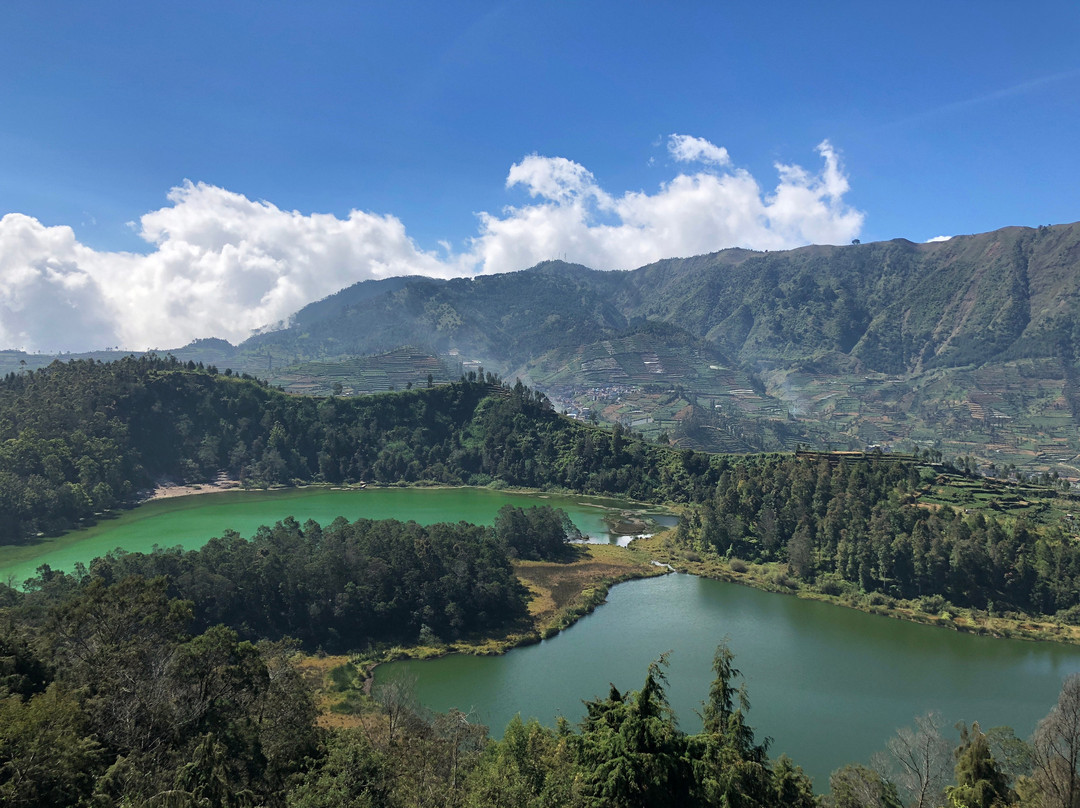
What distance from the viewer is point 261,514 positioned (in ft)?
265

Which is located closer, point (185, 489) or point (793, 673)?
point (793, 673)

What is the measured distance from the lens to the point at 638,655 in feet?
129

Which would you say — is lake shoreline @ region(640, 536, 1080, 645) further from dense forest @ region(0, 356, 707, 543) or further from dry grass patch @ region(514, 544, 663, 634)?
dense forest @ region(0, 356, 707, 543)

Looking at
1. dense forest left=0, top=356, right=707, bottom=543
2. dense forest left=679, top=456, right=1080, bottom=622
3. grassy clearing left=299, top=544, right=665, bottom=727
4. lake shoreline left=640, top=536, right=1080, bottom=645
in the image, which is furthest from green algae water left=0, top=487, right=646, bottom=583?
dense forest left=679, top=456, right=1080, bottom=622

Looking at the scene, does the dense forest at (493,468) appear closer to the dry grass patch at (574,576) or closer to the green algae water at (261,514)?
the dry grass patch at (574,576)

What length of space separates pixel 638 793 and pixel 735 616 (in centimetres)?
3530

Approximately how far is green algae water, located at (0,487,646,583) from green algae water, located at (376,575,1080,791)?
1103 inches

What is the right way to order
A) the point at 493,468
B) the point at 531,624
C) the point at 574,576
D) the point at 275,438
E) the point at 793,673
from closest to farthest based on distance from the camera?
the point at 793,673, the point at 531,624, the point at 574,576, the point at 275,438, the point at 493,468

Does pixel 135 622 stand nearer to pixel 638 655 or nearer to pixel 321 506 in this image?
pixel 638 655

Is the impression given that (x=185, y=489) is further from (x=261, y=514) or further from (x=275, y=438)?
(x=261, y=514)

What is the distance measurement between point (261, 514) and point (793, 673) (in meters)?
66.4

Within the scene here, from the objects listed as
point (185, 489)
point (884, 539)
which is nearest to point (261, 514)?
point (185, 489)

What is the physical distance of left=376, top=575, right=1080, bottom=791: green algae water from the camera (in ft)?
102

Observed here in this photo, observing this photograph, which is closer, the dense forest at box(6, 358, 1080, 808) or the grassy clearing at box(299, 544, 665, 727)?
the dense forest at box(6, 358, 1080, 808)
